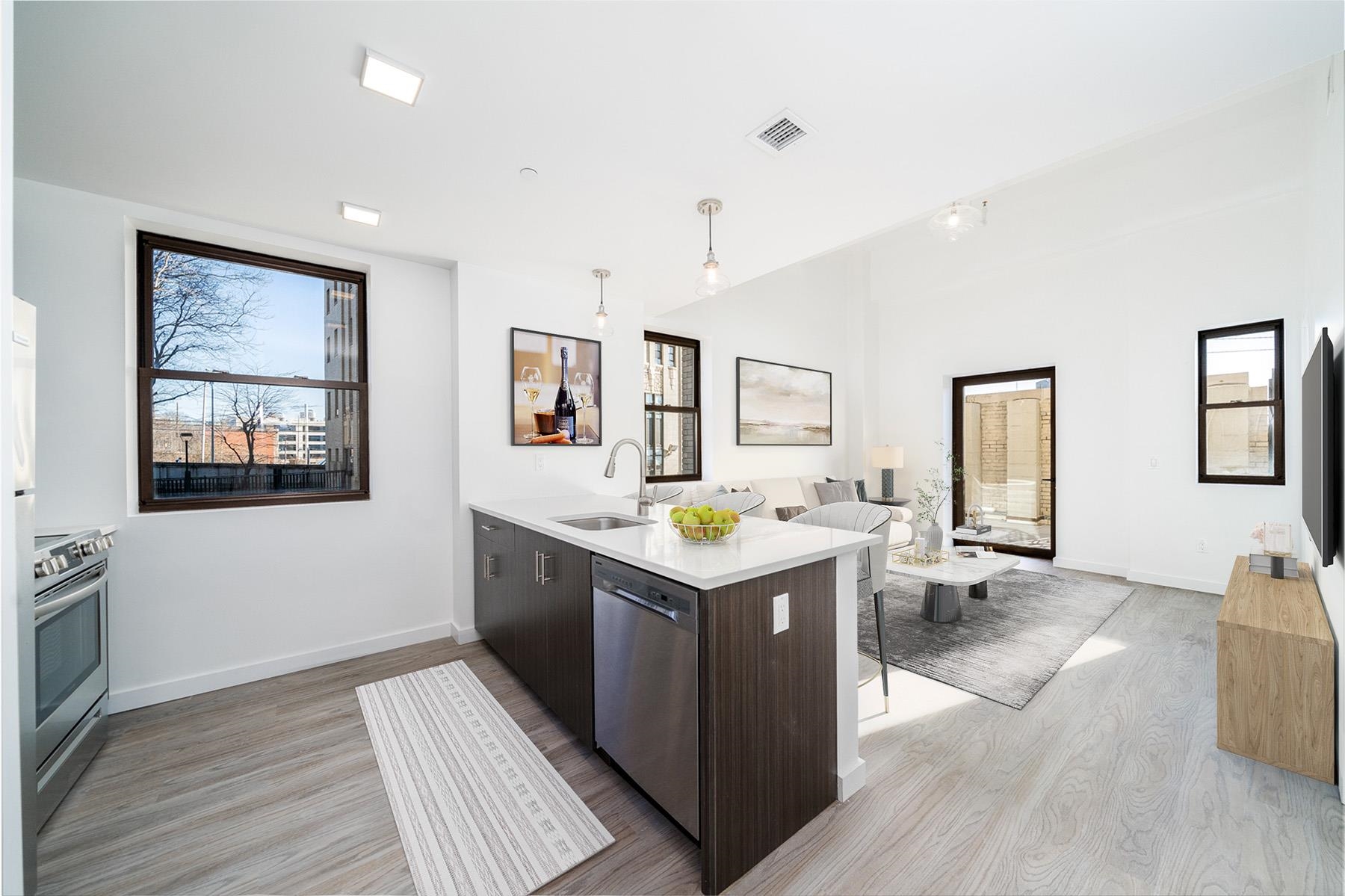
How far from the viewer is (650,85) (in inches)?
69.2

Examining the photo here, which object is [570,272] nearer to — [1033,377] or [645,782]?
[645,782]

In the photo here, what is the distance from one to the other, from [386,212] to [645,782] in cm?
291

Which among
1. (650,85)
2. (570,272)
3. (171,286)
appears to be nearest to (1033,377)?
(570,272)

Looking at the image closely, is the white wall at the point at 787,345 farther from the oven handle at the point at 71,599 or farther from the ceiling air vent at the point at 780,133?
the oven handle at the point at 71,599

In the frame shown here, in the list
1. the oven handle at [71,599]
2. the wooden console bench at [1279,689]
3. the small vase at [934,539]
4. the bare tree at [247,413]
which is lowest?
the wooden console bench at [1279,689]

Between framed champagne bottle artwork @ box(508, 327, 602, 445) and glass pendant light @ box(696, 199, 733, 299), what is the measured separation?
1.59 meters

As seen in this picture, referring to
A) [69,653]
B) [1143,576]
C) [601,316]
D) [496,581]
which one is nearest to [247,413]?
[69,653]

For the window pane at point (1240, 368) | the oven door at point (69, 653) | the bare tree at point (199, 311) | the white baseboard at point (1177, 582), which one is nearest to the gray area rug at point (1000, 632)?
the white baseboard at point (1177, 582)

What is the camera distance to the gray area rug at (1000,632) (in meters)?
2.83

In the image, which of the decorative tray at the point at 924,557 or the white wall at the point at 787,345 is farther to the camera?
the white wall at the point at 787,345

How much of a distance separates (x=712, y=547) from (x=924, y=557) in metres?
2.60

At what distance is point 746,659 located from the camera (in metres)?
1.54

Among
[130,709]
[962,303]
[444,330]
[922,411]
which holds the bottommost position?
[130,709]

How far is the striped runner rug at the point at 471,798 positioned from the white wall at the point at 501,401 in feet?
3.32
